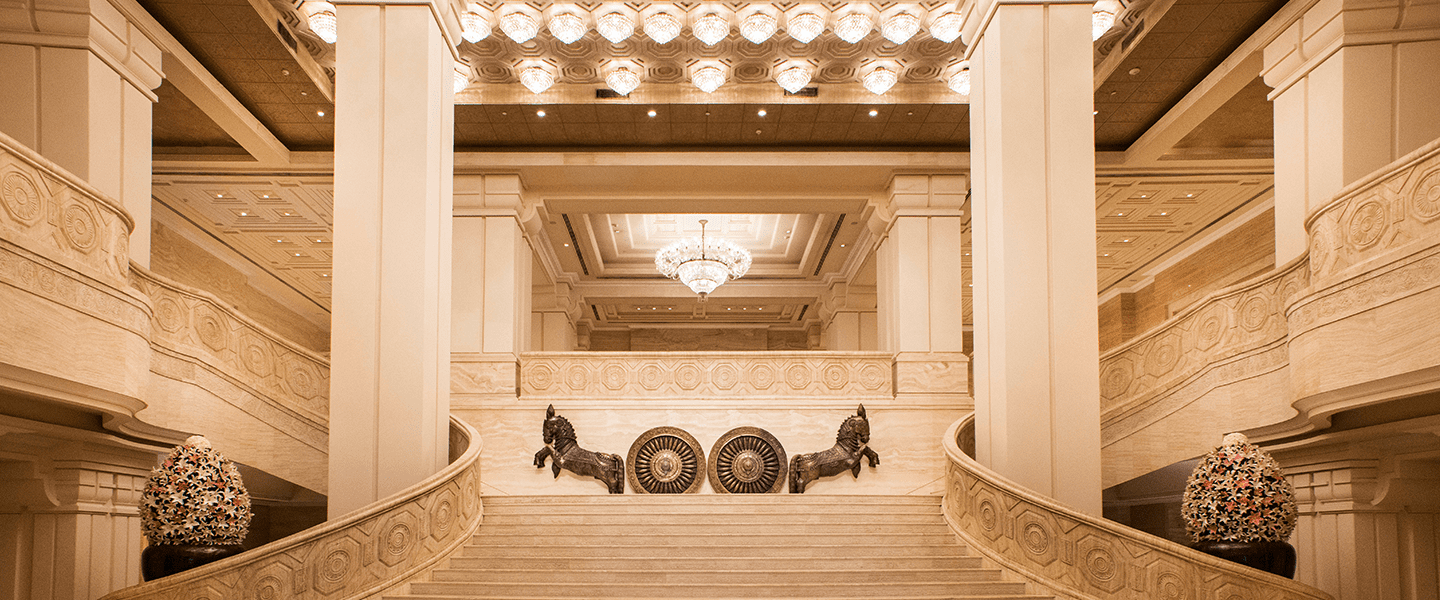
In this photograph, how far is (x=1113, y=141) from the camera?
14.8m

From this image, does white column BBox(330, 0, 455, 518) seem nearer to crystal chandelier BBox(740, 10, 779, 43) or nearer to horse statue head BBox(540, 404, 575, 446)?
crystal chandelier BBox(740, 10, 779, 43)

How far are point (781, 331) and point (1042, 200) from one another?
858 inches

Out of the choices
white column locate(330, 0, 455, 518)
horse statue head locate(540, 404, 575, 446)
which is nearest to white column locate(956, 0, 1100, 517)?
white column locate(330, 0, 455, 518)

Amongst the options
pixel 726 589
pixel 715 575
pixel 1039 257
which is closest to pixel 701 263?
pixel 1039 257

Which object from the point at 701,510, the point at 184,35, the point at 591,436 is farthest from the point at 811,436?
the point at 184,35

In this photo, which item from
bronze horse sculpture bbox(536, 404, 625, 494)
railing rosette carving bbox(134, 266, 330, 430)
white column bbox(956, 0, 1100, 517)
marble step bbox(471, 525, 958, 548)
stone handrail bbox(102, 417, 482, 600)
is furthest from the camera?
bronze horse sculpture bbox(536, 404, 625, 494)

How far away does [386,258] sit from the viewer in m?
8.36

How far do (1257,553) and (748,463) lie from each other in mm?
8262

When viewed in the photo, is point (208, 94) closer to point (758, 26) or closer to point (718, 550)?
point (758, 26)

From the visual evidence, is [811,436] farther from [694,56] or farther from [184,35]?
[184,35]

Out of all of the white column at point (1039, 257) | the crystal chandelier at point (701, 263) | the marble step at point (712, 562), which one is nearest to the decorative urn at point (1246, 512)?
the white column at point (1039, 257)

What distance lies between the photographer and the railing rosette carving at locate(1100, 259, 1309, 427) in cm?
900

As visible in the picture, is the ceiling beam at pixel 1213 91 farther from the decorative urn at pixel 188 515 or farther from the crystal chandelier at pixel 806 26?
the decorative urn at pixel 188 515

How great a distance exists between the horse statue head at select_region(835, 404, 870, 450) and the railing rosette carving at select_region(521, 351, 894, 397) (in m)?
1.08
